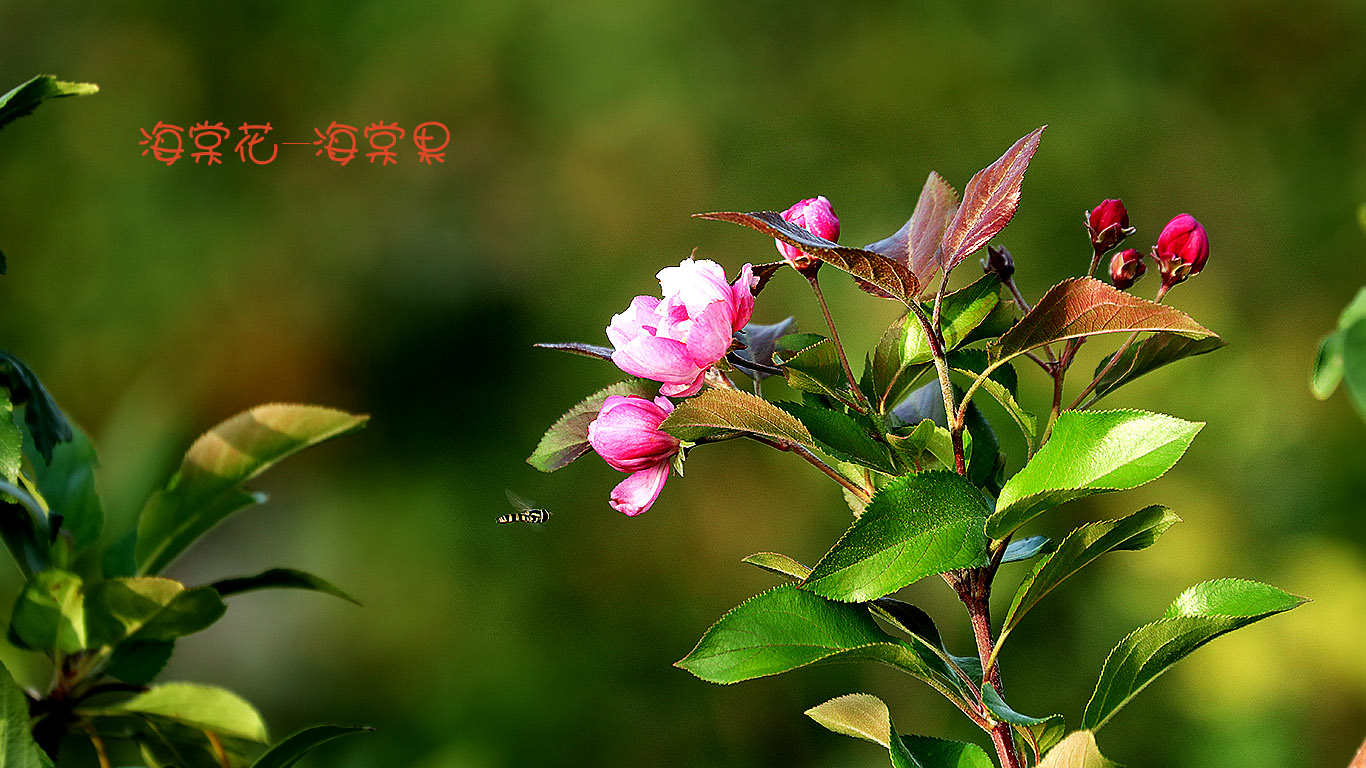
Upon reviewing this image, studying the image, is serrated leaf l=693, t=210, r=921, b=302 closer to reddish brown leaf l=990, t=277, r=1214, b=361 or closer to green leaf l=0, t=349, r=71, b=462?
reddish brown leaf l=990, t=277, r=1214, b=361

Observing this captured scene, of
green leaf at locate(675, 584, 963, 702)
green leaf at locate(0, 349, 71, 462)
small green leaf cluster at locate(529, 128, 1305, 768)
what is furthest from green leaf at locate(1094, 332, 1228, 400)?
green leaf at locate(0, 349, 71, 462)

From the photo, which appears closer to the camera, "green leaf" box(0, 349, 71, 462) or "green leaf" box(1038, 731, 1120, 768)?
"green leaf" box(1038, 731, 1120, 768)

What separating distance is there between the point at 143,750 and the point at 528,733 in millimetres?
1107

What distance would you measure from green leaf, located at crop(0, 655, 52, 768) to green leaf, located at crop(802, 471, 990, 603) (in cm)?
27

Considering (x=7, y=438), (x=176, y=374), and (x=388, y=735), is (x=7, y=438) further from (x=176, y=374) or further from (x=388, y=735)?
(x=176, y=374)

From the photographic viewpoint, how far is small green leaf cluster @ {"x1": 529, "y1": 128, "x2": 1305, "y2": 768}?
281mm

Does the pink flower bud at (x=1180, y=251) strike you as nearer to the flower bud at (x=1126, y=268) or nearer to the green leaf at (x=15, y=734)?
the flower bud at (x=1126, y=268)

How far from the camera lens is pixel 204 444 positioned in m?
0.48

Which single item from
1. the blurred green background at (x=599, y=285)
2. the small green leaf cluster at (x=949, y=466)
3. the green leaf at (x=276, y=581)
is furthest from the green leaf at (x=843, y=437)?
the blurred green background at (x=599, y=285)

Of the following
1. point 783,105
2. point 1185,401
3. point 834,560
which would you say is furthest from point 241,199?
point 834,560

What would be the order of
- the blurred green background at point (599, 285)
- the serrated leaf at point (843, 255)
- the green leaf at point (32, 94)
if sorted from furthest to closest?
1. the blurred green background at point (599, 285)
2. the green leaf at point (32, 94)
3. the serrated leaf at point (843, 255)

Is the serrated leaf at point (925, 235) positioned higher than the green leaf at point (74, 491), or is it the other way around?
the serrated leaf at point (925, 235)

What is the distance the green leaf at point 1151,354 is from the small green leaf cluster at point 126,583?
0.28 m

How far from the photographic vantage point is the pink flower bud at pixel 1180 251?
352mm
